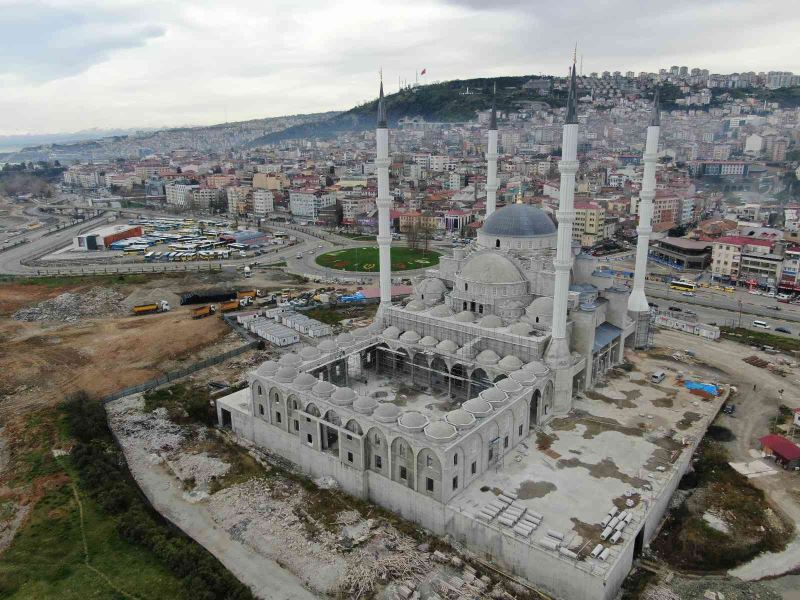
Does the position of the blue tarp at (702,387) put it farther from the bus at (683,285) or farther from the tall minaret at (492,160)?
the bus at (683,285)

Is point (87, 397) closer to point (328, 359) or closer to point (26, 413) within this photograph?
point (26, 413)

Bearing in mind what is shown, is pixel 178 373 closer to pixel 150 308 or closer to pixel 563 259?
pixel 150 308

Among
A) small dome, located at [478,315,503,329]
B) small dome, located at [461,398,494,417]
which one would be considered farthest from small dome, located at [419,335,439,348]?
small dome, located at [461,398,494,417]

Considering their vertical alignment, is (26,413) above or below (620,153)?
below

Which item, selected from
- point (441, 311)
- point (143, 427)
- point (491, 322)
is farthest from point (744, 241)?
point (143, 427)

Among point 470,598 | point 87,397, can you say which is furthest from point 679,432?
point 87,397

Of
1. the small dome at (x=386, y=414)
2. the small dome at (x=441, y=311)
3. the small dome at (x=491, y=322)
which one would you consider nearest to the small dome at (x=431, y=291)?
the small dome at (x=441, y=311)

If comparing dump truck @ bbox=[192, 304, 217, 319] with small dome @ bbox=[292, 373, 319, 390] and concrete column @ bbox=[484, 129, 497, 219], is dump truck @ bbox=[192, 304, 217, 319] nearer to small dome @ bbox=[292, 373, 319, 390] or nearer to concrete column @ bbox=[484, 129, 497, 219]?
small dome @ bbox=[292, 373, 319, 390]
